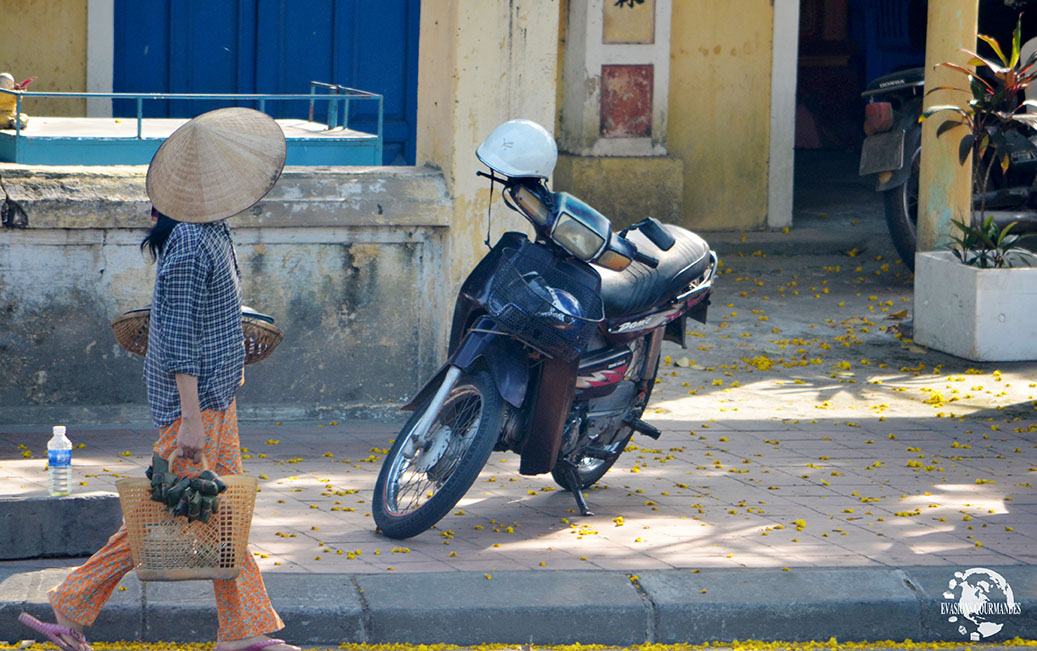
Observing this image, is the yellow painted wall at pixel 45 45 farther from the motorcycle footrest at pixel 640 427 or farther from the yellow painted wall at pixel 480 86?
→ the motorcycle footrest at pixel 640 427

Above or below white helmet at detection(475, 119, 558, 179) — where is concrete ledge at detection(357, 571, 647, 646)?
below

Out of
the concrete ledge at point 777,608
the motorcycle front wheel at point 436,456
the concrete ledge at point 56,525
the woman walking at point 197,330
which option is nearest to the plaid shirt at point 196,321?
the woman walking at point 197,330

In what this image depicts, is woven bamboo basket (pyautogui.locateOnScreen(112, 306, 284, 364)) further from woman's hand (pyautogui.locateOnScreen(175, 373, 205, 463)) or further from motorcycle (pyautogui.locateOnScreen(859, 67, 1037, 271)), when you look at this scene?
motorcycle (pyautogui.locateOnScreen(859, 67, 1037, 271))

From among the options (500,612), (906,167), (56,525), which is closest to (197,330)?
(56,525)

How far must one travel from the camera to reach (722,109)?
11.6 meters

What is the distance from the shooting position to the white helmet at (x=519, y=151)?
497 cm

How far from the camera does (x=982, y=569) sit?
4.84 metres

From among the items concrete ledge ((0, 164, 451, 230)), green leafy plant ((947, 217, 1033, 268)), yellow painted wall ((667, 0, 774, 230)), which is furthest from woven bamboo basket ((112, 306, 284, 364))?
yellow painted wall ((667, 0, 774, 230))

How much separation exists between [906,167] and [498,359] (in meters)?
5.44

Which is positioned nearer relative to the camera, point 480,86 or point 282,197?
point 282,197

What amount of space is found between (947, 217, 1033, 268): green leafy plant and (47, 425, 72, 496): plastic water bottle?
540 centimetres

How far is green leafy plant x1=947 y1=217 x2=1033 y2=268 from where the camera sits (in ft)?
26.9

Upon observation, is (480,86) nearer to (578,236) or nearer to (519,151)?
(519,151)
